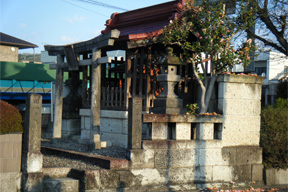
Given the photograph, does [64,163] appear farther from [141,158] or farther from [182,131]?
[182,131]

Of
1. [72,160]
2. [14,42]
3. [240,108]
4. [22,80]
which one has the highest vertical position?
[14,42]

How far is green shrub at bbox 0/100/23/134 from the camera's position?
7.70 metres

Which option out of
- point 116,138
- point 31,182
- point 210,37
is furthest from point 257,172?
point 31,182

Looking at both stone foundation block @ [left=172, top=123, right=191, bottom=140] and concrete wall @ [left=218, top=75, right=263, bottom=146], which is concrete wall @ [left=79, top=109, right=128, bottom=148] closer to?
stone foundation block @ [left=172, top=123, right=191, bottom=140]

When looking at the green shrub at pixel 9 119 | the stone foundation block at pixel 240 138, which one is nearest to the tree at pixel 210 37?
the stone foundation block at pixel 240 138

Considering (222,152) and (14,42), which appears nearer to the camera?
(222,152)

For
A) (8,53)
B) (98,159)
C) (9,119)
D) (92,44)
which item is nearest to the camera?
(9,119)

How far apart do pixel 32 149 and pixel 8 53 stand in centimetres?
3255

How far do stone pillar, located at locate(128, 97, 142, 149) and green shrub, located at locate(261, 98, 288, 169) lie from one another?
387 cm

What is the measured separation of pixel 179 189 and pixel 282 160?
10.8ft

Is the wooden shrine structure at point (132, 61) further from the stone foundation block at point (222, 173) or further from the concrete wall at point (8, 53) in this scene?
the concrete wall at point (8, 53)

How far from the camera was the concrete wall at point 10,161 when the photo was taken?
7668mm

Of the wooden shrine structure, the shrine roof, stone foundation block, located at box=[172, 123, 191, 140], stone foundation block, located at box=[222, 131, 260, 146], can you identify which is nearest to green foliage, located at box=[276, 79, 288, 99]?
the wooden shrine structure

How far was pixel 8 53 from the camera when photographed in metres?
38.1
